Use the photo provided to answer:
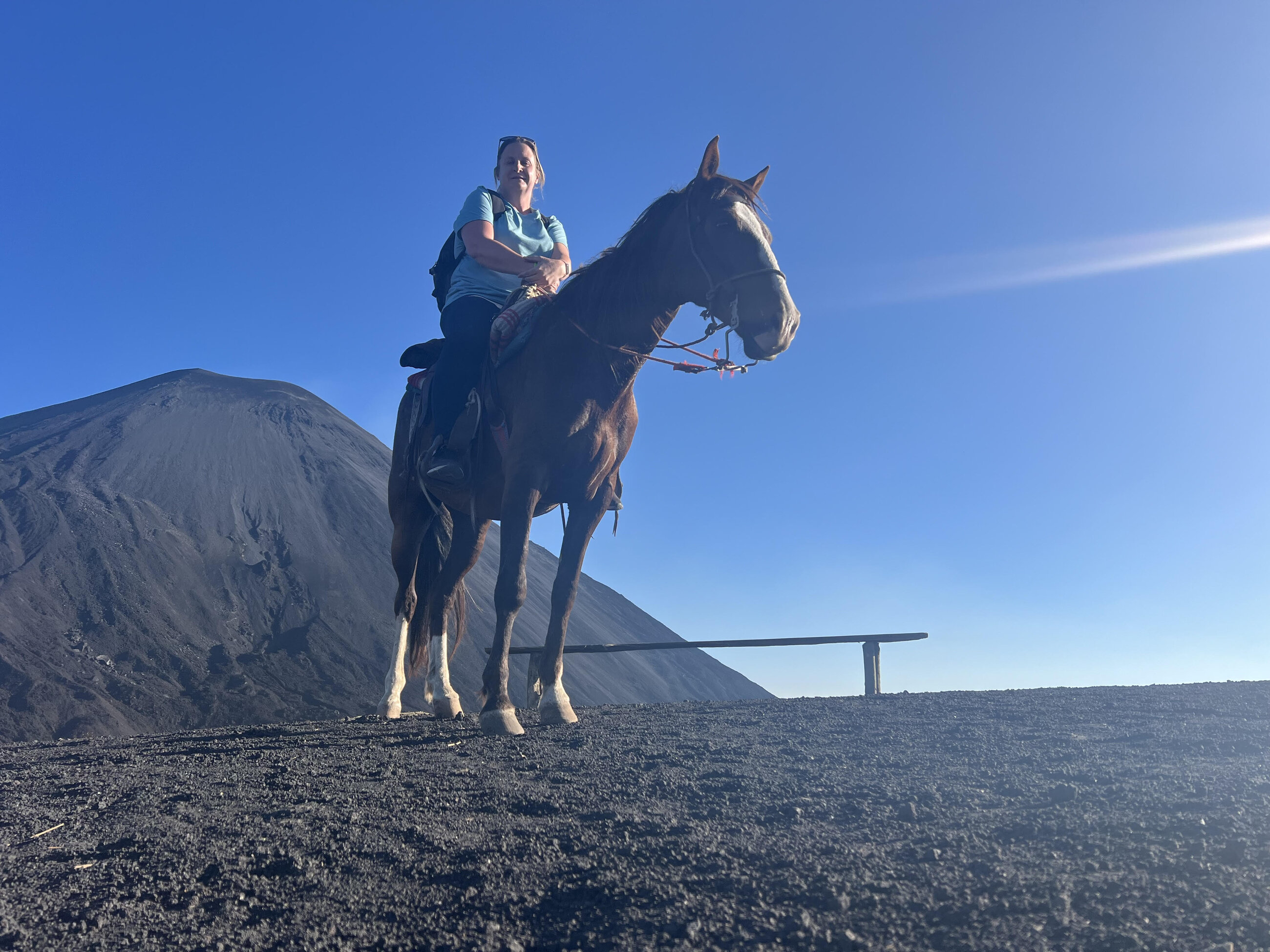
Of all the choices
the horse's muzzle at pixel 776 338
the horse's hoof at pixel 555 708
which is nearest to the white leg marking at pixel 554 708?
the horse's hoof at pixel 555 708

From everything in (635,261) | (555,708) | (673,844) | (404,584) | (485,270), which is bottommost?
(673,844)

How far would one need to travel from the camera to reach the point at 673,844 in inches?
90.8

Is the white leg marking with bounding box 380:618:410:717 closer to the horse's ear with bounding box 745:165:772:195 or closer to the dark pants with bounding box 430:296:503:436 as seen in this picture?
the dark pants with bounding box 430:296:503:436

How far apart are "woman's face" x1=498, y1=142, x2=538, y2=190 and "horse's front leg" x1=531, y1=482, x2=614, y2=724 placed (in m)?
2.38

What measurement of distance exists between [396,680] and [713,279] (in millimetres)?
4304

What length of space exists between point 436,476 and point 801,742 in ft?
9.24

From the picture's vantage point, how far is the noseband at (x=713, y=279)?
15.0ft

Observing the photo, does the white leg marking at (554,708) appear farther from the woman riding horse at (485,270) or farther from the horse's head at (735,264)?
the horse's head at (735,264)

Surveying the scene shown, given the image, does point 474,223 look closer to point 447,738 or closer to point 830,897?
point 447,738

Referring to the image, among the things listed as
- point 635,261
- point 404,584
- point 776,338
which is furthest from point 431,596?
point 776,338

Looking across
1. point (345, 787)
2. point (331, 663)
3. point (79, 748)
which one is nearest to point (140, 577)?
point (331, 663)

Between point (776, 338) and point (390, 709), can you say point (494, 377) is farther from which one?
point (390, 709)

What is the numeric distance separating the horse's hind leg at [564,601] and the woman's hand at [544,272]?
4.83 ft

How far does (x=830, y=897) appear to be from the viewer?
6.13ft
